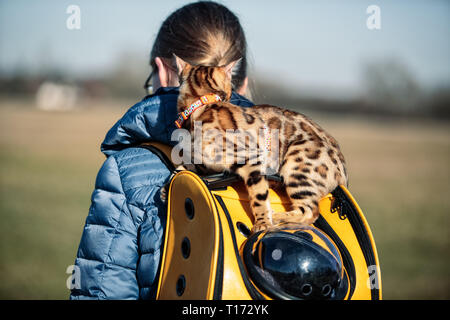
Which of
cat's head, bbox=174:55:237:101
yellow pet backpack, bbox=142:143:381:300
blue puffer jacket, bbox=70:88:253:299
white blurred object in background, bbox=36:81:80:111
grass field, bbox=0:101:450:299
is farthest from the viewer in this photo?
white blurred object in background, bbox=36:81:80:111

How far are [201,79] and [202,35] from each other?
0.84ft

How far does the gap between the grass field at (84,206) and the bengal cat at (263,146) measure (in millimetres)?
4421

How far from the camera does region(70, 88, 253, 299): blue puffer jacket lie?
196 centimetres

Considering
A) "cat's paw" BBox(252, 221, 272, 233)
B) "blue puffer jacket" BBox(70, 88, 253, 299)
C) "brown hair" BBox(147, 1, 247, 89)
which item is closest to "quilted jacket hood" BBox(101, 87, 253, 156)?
"blue puffer jacket" BBox(70, 88, 253, 299)

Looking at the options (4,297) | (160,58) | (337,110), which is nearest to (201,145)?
(160,58)

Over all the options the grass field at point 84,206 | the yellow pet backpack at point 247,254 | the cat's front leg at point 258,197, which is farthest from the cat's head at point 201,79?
the grass field at point 84,206

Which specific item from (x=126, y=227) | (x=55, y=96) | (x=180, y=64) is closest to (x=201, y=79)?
(x=180, y=64)

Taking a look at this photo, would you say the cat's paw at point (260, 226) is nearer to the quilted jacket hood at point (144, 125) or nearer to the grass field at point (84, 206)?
the quilted jacket hood at point (144, 125)

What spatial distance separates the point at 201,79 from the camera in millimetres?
2510

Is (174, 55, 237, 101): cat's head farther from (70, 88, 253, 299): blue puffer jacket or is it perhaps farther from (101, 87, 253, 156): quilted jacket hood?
(70, 88, 253, 299): blue puffer jacket

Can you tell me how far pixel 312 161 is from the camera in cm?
243

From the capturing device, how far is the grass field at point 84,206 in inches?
262
